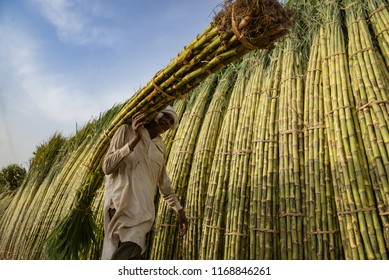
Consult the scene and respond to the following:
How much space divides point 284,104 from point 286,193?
0.77m

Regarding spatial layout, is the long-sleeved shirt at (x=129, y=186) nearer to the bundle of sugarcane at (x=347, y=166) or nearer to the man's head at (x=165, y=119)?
the man's head at (x=165, y=119)

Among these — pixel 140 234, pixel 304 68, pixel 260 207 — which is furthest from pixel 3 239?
pixel 304 68

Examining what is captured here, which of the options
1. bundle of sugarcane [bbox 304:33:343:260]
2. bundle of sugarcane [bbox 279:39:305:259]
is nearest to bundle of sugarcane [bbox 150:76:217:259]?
bundle of sugarcane [bbox 279:39:305:259]

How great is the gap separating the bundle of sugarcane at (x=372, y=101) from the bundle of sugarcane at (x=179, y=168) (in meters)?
1.66

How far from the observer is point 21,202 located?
649cm

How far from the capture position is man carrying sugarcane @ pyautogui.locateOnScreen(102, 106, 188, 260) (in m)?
2.50

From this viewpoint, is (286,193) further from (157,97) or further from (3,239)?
(3,239)

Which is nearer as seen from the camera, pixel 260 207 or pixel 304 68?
pixel 260 207

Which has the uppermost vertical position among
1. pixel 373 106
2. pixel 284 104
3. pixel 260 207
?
pixel 284 104

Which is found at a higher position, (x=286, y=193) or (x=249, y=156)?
(x=249, y=156)

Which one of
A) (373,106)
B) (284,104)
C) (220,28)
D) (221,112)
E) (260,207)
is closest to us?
(220,28)

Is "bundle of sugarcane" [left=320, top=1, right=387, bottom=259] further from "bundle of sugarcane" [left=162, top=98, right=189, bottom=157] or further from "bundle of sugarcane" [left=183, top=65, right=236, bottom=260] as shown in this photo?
"bundle of sugarcane" [left=162, top=98, right=189, bottom=157]

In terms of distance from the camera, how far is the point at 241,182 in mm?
2992

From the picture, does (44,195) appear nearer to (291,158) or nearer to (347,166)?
(291,158)
